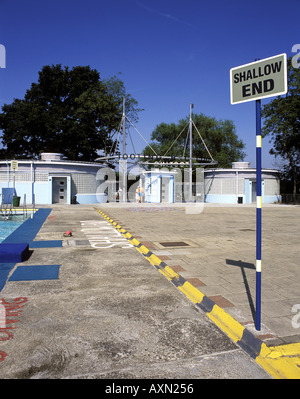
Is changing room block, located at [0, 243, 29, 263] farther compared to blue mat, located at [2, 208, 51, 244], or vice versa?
blue mat, located at [2, 208, 51, 244]

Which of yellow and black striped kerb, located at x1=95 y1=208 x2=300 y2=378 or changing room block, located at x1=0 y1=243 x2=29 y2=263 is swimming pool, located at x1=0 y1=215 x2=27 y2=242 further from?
yellow and black striped kerb, located at x1=95 y1=208 x2=300 y2=378

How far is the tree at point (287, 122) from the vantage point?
Result: 103 feet

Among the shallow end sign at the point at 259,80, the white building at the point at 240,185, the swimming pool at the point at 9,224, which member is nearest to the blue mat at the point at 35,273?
the shallow end sign at the point at 259,80

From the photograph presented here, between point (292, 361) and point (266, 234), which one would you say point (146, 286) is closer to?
point (292, 361)

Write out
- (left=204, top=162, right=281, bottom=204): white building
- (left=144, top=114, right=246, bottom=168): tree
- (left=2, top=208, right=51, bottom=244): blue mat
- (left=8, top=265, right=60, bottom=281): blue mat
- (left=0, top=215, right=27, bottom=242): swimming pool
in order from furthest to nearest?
1. (left=144, top=114, right=246, bottom=168): tree
2. (left=204, top=162, right=281, bottom=204): white building
3. (left=0, top=215, right=27, bottom=242): swimming pool
4. (left=2, top=208, right=51, bottom=244): blue mat
5. (left=8, top=265, right=60, bottom=281): blue mat

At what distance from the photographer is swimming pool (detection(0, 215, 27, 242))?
1463 cm

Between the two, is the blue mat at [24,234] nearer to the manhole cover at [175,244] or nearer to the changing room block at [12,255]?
the changing room block at [12,255]

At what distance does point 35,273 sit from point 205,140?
49987mm

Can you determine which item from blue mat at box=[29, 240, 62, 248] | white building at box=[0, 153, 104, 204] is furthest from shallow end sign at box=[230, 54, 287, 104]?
white building at box=[0, 153, 104, 204]

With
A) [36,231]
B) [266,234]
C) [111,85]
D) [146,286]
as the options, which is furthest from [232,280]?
[111,85]

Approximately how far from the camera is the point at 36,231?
11.9m

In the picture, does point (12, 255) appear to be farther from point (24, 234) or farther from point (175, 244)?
point (175, 244)

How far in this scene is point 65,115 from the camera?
44156 millimetres

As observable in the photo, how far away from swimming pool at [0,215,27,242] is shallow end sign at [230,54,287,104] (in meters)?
12.6
